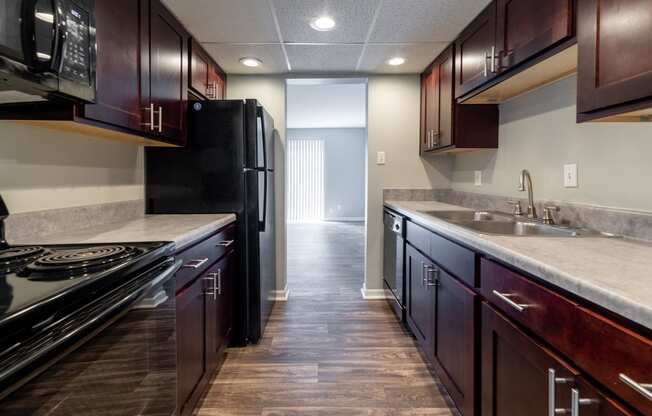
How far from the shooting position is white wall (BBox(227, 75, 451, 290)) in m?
3.22

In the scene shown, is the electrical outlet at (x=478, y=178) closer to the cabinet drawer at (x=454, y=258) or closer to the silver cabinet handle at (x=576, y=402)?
the cabinet drawer at (x=454, y=258)

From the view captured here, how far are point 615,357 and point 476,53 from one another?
6.19 feet

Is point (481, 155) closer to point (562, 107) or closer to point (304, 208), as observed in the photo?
point (562, 107)

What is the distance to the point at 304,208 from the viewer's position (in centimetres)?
929

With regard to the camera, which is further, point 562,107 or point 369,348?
point 369,348

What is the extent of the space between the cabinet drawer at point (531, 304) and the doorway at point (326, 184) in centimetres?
258

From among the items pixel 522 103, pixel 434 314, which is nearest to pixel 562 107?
pixel 522 103

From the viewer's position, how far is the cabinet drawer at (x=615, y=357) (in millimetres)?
642

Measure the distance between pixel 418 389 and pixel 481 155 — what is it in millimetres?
1748

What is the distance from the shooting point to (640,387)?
25.1 inches

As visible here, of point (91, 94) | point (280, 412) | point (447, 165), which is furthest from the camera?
point (447, 165)

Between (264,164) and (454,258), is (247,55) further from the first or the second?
(454,258)

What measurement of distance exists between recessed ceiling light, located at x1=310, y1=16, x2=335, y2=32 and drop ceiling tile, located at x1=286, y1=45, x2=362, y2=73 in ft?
0.96

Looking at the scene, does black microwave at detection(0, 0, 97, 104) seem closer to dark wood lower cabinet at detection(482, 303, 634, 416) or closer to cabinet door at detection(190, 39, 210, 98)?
cabinet door at detection(190, 39, 210, 98)
